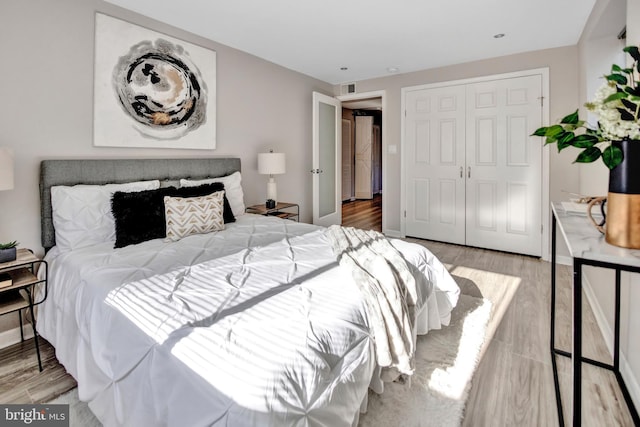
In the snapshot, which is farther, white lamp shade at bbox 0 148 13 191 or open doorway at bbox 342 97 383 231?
open doorway at bbox 342 97 383 231

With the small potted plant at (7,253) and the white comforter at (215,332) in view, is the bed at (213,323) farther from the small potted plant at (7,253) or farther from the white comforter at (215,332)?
the small potted plant at (7,253)

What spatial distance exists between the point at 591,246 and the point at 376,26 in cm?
289

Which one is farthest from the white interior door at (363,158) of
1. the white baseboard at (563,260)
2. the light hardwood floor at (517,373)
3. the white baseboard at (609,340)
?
the white baseboard at (609,340)

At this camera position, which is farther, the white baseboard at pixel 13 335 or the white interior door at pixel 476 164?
the white interior door at pixel 476 164

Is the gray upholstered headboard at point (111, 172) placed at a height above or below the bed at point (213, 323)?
above

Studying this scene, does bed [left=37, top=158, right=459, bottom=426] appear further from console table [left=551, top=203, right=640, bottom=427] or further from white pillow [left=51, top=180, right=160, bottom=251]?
console table [left=551, top=203, right=640, bottom=427]

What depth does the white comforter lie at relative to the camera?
101 centimetres

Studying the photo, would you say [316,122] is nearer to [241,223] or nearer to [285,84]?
[285,84]

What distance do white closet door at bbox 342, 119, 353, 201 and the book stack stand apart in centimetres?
752

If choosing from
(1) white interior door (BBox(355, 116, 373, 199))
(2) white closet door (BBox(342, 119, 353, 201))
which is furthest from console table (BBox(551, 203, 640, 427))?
(1) white interior door (BBox(355, 116, 373, 199))

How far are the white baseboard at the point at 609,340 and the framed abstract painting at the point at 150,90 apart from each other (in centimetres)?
366

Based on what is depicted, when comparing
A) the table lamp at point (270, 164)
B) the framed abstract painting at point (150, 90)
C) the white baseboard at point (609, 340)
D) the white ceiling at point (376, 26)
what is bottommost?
the white baseboard at point (609, 340)

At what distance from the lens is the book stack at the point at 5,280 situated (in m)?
1.89

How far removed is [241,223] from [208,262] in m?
1.16
